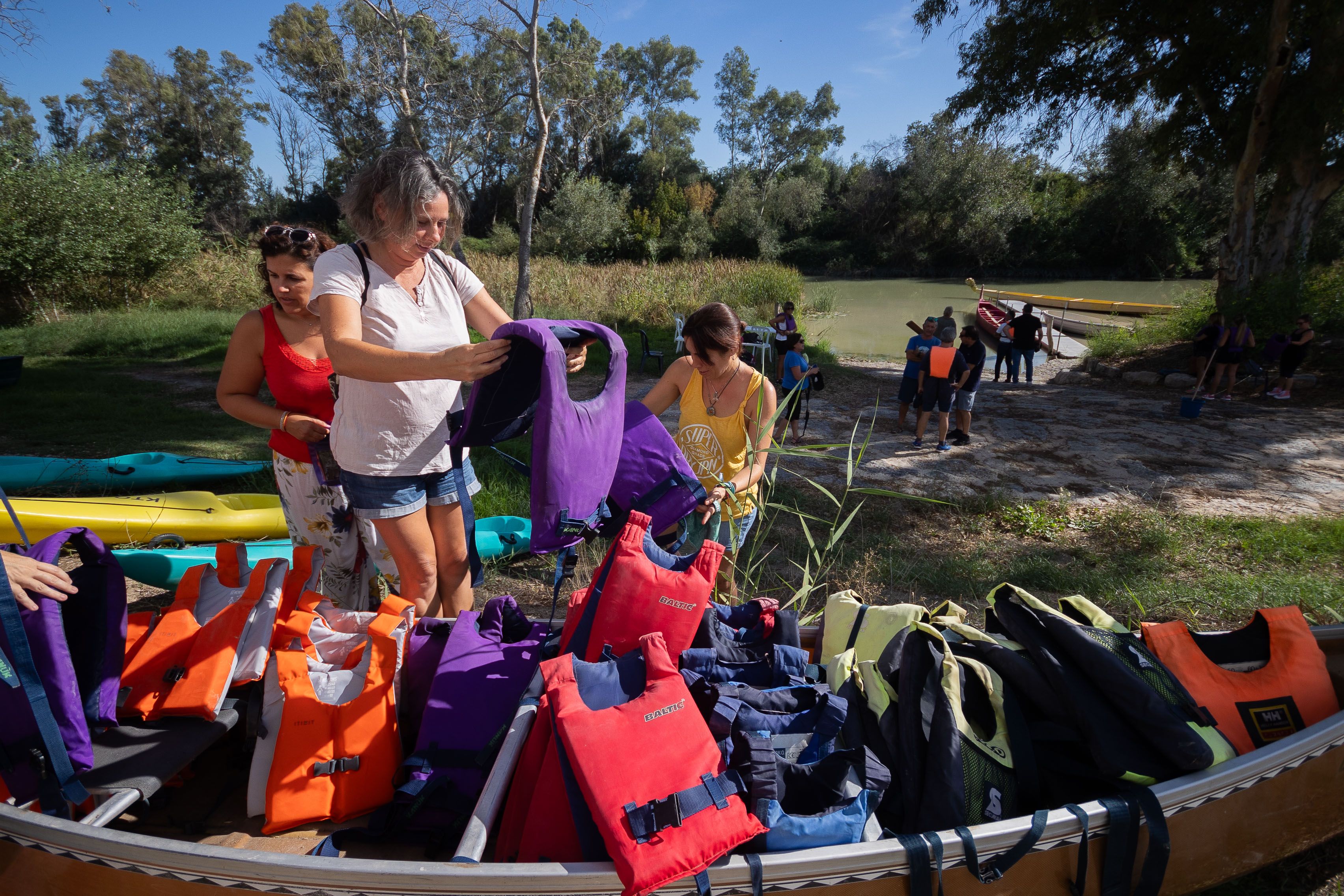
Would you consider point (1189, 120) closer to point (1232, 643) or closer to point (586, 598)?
point (1232, 643)

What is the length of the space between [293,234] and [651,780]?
2.23 meters

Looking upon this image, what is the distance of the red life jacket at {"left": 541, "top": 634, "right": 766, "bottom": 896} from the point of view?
1.36 m

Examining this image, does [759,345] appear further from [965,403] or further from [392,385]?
[392,385]

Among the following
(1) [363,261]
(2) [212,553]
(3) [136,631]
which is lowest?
(2) [212,553]

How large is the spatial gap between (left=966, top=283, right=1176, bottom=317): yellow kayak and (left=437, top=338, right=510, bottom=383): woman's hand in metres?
20.9

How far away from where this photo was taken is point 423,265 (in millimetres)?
2080

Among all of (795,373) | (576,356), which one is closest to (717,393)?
(576,356)

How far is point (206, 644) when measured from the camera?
1.99 meters

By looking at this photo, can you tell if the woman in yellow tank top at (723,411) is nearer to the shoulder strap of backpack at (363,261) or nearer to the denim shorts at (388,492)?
the denim shorts at (388,492)

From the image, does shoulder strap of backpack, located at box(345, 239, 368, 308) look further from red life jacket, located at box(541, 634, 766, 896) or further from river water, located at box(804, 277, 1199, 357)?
river water, located at box(804, 277, 1199, 357)

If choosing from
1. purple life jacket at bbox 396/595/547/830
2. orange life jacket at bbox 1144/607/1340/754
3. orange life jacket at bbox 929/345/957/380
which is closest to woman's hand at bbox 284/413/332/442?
purple life jacket at bbox 396/595/547/830

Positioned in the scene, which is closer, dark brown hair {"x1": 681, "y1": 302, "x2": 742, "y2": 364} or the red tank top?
the red tank top

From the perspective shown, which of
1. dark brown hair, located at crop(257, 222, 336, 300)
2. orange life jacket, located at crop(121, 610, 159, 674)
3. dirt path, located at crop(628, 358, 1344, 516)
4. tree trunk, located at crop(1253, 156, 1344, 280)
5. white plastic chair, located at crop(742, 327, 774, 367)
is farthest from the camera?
tree trunk, located at crop(1253, 156, 1344, 280)

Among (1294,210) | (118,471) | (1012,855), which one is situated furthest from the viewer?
(1294,210)
